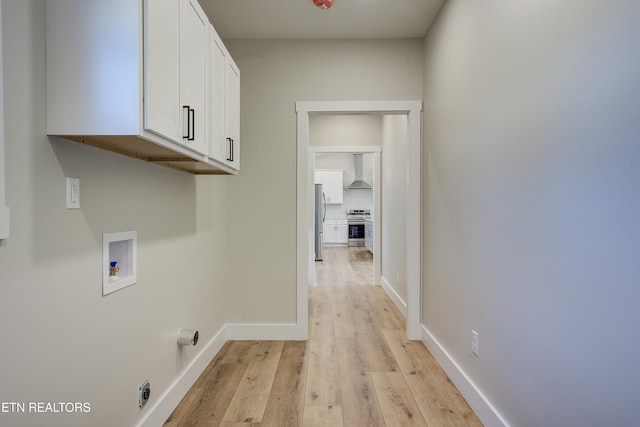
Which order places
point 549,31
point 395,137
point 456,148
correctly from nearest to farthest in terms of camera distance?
point 549,31, point 456,148, point 395,137

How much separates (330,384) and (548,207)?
1636 millimetres

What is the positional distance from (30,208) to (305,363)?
1972mm

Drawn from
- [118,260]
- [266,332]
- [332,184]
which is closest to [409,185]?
[266,332]

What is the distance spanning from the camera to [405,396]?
1987 mm

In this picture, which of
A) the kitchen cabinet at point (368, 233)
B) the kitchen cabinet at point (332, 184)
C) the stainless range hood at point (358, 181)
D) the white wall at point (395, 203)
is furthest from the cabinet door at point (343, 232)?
the white wall at point (395, 203)

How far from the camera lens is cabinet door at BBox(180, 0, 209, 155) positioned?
136 centimetres

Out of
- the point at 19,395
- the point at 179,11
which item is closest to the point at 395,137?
the point at 179,11

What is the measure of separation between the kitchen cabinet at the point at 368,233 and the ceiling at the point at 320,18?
5.75m

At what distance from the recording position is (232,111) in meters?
2.12

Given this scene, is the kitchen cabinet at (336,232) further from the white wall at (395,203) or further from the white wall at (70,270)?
the white wall at (70,270)

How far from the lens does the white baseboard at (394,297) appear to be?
3455 millimetres

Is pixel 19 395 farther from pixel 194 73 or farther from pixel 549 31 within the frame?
pixel 549 31
